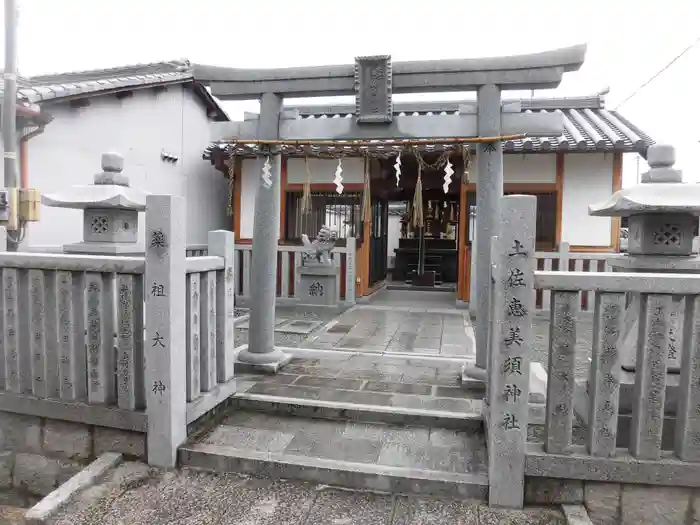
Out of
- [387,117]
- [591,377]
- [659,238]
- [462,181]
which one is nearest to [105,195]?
[387,117]

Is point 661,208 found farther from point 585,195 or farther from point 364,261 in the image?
point 364,261

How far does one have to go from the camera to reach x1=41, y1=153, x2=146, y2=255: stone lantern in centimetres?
586

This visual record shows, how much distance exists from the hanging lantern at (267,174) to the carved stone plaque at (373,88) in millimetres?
1197

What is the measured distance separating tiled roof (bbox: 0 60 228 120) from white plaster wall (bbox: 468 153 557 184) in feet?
23.7

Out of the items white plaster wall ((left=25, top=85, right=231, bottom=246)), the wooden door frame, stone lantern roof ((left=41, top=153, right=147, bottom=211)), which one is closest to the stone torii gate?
stone lantern roof ((left=41, top=153, right=147, bottom=211))

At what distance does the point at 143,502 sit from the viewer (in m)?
3.24

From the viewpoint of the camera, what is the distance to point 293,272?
11.3 meters

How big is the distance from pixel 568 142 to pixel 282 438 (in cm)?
889

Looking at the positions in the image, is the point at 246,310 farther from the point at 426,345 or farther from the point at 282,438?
the point at 282,438

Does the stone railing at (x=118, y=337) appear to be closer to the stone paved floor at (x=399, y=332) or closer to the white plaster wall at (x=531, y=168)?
the stone paved floor at (x=399, y=332)

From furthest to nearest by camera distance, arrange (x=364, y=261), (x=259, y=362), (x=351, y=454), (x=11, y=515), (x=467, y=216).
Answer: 1. (x=364, y=261)
2. (x=467, y=216)
3. (x=259, y=362)
4. (x=11, y=515)
5. (x=351, y=454)

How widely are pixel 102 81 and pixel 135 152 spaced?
5.05ft

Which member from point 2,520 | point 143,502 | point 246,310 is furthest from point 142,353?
point 246,310

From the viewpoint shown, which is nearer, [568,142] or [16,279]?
[16,279]
